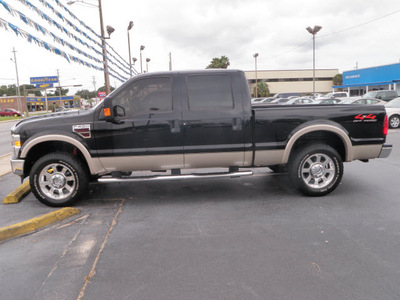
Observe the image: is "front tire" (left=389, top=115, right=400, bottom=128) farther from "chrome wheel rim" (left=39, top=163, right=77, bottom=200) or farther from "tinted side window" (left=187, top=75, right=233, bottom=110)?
"chrome wheel rim" (left=39, top=163, right=77, bottom=200)

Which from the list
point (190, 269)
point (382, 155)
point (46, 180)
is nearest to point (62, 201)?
point (46, 180)

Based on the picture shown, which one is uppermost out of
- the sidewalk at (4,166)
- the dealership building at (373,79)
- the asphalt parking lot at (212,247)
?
the dealership building at (373,79)

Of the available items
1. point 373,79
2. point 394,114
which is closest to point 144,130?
point 394,114

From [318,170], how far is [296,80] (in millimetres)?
83677

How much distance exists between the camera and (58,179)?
5.19m

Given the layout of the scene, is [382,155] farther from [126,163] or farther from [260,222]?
[126,163]

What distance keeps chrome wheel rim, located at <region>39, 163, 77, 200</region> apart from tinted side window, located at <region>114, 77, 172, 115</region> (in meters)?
1.35

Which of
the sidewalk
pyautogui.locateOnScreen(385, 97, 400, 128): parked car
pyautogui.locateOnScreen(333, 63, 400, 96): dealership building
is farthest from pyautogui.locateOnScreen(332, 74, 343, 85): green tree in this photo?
the sidewalk

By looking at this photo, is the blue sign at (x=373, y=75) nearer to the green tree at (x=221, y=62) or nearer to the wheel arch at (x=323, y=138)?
the green tree at (x=221, y=62)

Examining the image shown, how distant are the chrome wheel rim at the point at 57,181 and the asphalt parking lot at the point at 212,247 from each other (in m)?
0.28

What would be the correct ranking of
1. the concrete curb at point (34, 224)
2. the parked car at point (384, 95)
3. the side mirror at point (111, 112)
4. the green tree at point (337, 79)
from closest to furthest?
the concrete curb at point (34, 224), the side mirror at point (111, 112), the parked car at point (384, 95), the green tree at point (337, 79)

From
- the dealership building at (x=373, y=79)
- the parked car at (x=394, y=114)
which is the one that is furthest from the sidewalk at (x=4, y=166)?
the dealership building at (x=373, y=79)

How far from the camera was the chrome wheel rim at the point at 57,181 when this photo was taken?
5176 mm

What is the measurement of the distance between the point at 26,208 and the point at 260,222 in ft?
11.9
